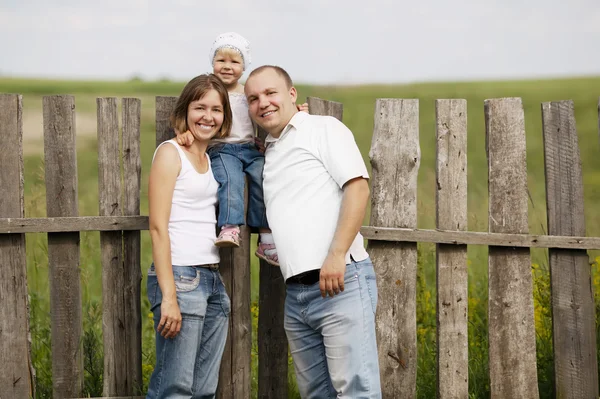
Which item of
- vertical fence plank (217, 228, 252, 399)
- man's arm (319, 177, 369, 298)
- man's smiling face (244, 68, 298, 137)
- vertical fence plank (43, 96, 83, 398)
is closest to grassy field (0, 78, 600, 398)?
vertical fence plank (43, 96, 83, 398)

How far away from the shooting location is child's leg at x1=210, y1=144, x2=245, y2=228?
3758 millimetres

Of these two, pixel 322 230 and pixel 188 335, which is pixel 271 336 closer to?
pixel 188 335

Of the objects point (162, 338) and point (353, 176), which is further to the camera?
point (162, 338)

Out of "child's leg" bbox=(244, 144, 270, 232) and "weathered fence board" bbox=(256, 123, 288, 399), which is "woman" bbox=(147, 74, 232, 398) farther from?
"weathered fence board" bbox=(256, 123, 288, 399)

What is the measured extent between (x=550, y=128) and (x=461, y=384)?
166 cm

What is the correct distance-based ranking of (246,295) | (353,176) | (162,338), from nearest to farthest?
(353,176), (162,338), (246,295)

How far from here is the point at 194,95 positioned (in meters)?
3.62

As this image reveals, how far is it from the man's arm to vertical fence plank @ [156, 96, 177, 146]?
136 cm

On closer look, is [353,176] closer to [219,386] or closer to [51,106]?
[219,386]

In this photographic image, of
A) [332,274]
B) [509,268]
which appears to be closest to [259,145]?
[332,274]

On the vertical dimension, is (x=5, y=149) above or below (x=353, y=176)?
above

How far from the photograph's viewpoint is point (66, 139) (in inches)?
168

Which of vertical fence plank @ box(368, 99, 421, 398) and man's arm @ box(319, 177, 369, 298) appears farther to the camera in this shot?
vertical fence plank @ box(368, 99, 421, 398)

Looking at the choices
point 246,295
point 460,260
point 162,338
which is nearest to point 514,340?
point 460,260
